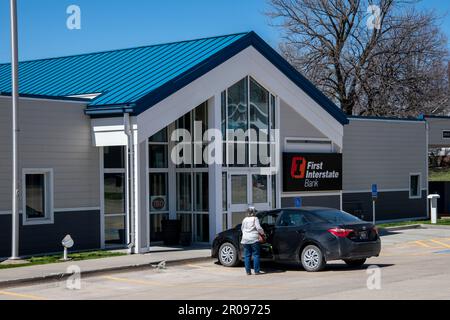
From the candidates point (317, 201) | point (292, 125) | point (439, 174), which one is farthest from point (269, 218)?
point (439, 174)

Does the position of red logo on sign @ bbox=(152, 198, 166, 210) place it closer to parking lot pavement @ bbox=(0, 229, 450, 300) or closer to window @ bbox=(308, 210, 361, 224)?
parking lot pavement @ bbox=(0, 229, 450, 300)

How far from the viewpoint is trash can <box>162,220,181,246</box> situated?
23.9m

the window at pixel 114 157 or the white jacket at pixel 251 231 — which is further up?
the window at pixel 114 157

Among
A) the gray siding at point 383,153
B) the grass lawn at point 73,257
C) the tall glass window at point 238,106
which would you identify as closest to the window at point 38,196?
the grass lawn at point 73,257

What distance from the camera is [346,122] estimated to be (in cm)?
2855

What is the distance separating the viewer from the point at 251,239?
17.6m

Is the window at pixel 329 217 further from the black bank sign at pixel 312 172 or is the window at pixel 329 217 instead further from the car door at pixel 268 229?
the black bank sign at pixel 312 172

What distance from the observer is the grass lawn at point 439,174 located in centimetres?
5538

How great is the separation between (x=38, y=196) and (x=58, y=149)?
139 cm

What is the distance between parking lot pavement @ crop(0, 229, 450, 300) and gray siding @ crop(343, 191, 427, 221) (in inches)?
409

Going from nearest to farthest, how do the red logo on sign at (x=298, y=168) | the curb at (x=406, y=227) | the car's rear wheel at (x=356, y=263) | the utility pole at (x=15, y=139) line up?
the car's rear wheel at (x=356, y=263), the utility pole at (x=15, y=139), the red logo on sign at (x=298, y=168), the curb at (x=406, y=227)

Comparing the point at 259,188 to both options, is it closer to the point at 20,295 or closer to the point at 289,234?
the point at 289,234

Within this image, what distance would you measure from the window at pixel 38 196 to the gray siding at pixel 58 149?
0.17m

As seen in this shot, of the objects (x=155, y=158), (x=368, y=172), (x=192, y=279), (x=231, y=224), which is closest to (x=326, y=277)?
(x=192, y=279)
